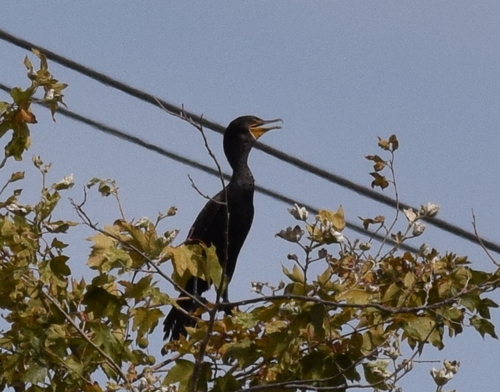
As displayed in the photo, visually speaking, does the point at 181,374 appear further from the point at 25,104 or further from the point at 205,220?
the point at 205,220

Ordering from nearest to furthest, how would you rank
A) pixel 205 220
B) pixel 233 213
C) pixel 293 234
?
pixel 293 234
pixel 233 213
pixel 205 220

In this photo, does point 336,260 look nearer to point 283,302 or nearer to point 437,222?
point 283,302

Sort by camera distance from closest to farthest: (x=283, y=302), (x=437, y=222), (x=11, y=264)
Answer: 1. (x=283, y=302)
2. (x=11, y=264)
3. (x=437, y=222)

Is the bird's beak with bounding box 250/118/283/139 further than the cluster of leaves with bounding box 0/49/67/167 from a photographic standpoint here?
Yes

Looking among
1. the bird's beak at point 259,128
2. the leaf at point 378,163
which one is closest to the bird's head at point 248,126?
the bird's beak at point 259,128

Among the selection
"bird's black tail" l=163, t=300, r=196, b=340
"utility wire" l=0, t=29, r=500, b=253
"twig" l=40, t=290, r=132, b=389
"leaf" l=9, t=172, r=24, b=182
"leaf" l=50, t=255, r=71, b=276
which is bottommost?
"twig" l=40, t=290, r=132, b=389

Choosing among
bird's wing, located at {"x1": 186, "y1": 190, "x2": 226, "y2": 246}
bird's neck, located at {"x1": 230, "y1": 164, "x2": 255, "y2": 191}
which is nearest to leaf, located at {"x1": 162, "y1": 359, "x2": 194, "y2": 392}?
bird's wing, located at {"x1": 186, "y1": 190, "x2": 226, "y2": 246}

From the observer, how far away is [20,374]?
12.2 ft

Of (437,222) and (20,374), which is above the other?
(437,222)

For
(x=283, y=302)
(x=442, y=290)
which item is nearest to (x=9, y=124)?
(x=283, y=302)

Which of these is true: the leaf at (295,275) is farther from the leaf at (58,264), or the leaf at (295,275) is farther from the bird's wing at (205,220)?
the bird's wing at (205,220)

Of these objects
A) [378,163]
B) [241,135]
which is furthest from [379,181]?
[241,135]

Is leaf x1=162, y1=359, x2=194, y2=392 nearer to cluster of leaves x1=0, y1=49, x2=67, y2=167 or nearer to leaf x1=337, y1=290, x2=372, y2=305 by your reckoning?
leaf x1=337, y1=290, x2=372, y2=305

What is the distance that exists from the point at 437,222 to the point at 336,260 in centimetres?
255
